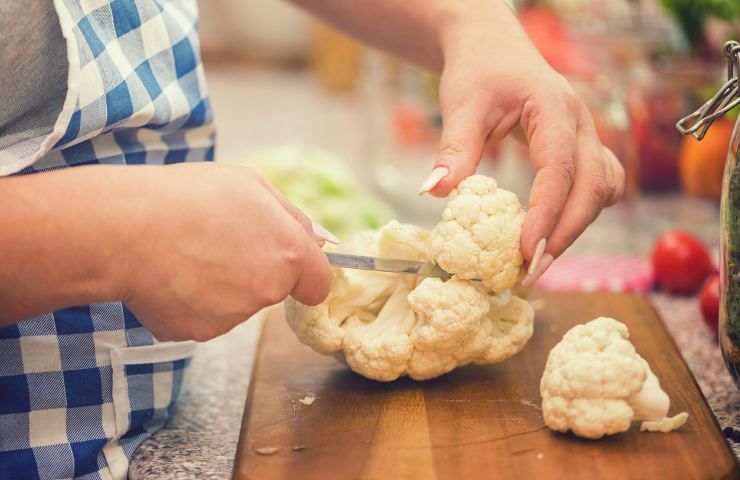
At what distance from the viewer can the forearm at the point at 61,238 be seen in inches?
28.2

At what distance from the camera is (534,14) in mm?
2311

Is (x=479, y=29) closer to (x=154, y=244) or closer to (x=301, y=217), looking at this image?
(x=301, y=217)

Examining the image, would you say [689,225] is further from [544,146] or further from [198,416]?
[198,416]

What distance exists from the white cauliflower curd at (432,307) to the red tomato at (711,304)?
373 mm

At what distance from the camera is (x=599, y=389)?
2.69 ft

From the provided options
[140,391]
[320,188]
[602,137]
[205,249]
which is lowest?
[320,188]

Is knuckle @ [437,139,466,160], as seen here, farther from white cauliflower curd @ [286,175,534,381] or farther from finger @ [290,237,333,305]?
finger @ [290,237,333,305]

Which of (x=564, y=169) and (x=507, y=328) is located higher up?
(x=564, y=169)

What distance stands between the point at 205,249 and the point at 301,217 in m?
0.12

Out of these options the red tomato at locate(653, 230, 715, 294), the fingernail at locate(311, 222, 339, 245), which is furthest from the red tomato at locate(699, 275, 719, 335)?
the fingernail at locate(311, 222, 339, 245)

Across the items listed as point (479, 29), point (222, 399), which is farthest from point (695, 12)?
point (222, 399)

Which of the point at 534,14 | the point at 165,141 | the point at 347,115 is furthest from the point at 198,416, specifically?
the point at 347,115

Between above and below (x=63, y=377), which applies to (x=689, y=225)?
below

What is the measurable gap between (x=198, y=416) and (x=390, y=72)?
1.35 m
